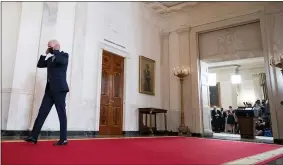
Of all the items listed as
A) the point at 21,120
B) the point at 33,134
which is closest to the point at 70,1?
the point at 21,120

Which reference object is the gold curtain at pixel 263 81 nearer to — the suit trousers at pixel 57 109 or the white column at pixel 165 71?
the white column at pixel 165 71

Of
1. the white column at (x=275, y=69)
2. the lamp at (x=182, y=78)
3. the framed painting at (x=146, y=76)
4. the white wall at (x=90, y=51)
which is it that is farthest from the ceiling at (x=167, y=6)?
the white column at (x=275, y=69)

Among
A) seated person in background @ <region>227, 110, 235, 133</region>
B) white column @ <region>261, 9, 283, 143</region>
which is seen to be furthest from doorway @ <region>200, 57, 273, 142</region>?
white column @ <region>261, 9, 283, 143</region>

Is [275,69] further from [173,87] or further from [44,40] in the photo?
[44,40]

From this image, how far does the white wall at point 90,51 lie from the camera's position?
5234 millimetres

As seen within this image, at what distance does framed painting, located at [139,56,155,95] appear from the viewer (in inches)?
321

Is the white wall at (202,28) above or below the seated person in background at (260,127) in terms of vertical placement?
above

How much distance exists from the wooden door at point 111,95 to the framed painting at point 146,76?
34.8 inches

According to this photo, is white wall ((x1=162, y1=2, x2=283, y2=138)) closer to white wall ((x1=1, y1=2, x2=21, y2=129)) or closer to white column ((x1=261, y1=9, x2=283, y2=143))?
white column ((x1=261, y1=9, x2=283, y2=143))

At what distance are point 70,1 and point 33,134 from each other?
3.93 metres

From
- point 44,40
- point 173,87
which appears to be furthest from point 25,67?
point 173,87

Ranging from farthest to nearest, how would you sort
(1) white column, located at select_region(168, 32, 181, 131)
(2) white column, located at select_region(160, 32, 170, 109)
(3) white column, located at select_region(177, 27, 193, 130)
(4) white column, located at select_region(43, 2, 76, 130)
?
1. (2) white column, located at select_region(160, 32, 170, 109)
2. (1) white column, located at select_region(168, 32, 181, 131)
3. (3) white column, located at select_region(177, 27, 193, 130)
4. (4) white column, located at select_region(43, 2, 76, 130)

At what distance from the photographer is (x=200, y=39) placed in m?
8.97

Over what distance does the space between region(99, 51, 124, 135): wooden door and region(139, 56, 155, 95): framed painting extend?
884 mm
